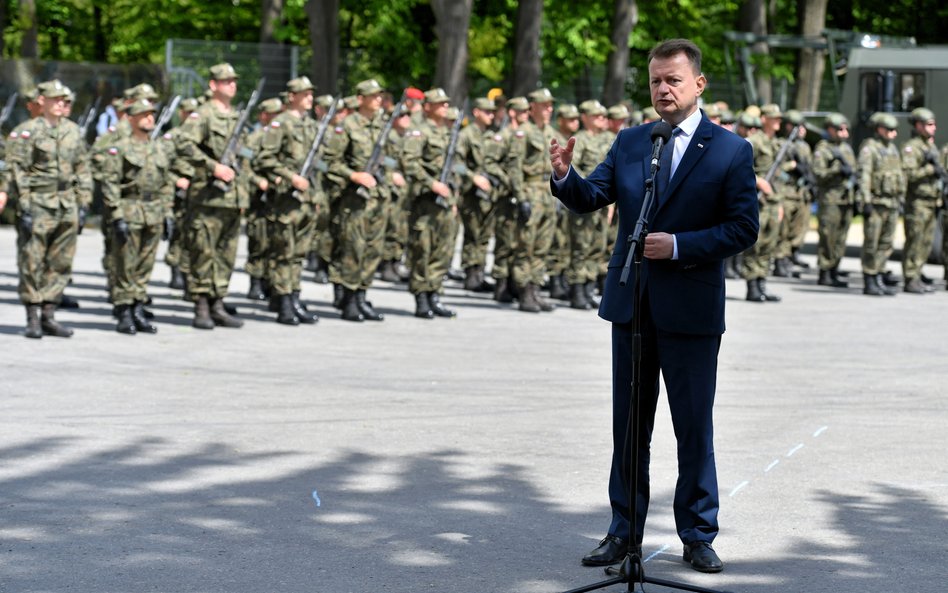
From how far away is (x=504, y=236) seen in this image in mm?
16281

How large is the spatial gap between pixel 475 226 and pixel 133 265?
5384mm

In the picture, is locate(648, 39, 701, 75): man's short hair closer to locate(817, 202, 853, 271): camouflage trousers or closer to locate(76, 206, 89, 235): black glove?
locate(76, 206, 89, 235): black glove

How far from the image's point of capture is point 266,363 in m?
11.5

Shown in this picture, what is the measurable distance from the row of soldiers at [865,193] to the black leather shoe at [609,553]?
37.3 ft

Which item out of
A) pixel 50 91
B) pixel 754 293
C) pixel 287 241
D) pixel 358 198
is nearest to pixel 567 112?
pixel 358 198

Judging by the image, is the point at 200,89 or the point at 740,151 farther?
the point at 200,89

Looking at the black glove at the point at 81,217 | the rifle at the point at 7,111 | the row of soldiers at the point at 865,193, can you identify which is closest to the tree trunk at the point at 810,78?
the row of soldiers at the point at 865,193

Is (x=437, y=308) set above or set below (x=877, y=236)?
below

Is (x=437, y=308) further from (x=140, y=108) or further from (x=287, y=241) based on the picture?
(x=140, y=108)

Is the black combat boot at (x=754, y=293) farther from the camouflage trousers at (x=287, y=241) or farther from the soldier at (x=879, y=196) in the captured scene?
the camouflage trousers at (x=287, y=241)

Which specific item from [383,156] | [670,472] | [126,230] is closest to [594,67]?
[383,156]

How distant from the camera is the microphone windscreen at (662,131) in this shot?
18.0ft

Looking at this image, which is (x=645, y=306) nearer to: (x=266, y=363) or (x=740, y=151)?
(x=740, y=151)

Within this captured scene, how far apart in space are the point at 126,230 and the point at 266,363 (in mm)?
2034
